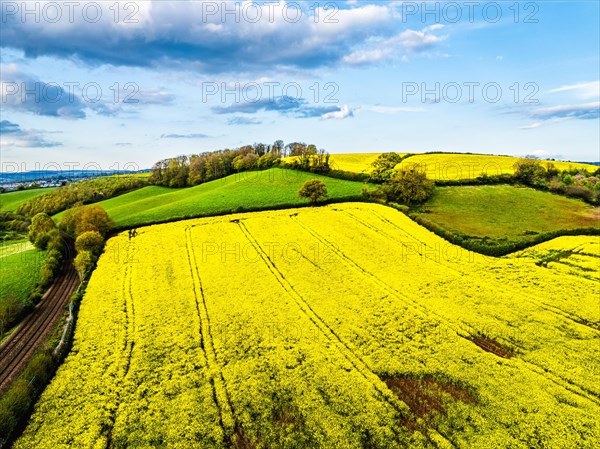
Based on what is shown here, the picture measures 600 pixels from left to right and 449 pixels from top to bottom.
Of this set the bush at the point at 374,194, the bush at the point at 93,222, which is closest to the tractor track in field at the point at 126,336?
the bush at the point at 93,222

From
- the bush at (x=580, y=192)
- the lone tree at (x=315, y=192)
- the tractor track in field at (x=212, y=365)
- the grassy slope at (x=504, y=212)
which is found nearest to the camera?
the tractor track in field at (x=212, y=365)

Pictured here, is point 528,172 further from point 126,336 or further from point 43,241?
point 43,241

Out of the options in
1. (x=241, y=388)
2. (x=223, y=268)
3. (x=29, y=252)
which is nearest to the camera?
(x=241, y=388)

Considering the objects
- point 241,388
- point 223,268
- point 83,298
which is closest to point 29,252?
point 83,298

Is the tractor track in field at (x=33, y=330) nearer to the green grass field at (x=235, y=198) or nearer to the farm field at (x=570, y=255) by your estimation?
the green grass field at (x=235, y=198)

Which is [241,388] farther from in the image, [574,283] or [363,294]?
[574,283]

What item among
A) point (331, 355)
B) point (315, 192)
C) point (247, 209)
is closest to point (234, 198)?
point (247, 209)
